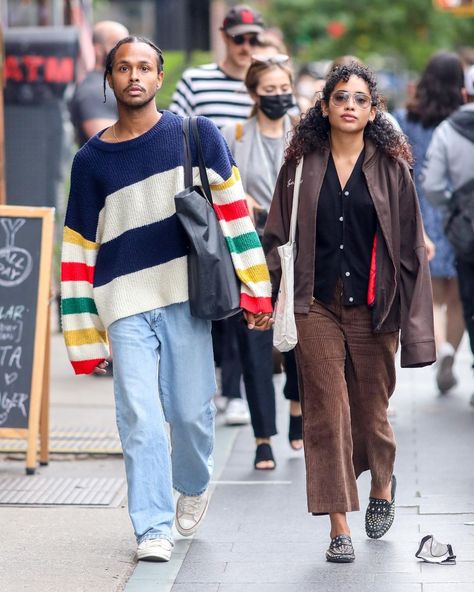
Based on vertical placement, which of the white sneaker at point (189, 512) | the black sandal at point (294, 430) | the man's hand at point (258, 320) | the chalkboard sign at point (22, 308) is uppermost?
the man's hand at point (258, 320)

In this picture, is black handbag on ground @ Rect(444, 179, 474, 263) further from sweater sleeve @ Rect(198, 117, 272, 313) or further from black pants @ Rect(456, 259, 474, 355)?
sweater sleeve @ Rect(198, 117, 272, 313)

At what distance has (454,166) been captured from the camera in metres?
8.82

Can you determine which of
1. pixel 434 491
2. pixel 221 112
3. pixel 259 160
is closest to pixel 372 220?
pixel 434 491

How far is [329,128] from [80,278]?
115 cm

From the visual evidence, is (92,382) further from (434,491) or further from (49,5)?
(49,5)

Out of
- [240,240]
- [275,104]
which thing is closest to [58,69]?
[275,104]

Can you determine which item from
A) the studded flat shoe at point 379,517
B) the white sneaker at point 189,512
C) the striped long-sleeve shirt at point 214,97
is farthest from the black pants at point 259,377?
the striped long-sleeve shirt at point 214,97

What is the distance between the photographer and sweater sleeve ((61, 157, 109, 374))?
570 centimetres

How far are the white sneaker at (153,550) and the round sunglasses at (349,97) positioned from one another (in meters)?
1.82

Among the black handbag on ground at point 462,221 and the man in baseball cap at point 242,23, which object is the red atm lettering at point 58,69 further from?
the black handbag on ground at point 462,221

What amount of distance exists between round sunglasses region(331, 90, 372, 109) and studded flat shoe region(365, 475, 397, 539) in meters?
1.56

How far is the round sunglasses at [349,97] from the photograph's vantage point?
18.8 feet

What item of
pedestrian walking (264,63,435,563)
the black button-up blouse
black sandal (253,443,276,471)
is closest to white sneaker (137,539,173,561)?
pedestrian walking (264,63,435,563)

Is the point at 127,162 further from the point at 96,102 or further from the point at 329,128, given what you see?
the point at 96,102
